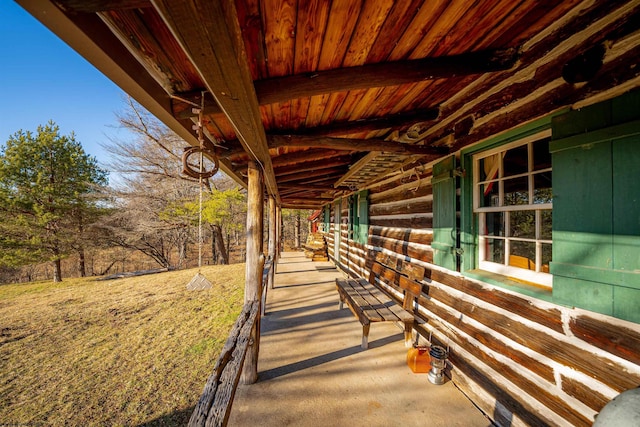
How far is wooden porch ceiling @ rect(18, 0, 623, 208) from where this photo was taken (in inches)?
35.3

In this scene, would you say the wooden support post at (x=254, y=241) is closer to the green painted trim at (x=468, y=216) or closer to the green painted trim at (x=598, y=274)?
the green painted trim at (x=468, y=216)

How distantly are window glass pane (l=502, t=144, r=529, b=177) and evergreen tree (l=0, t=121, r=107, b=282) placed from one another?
17031 mm

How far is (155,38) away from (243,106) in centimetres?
50

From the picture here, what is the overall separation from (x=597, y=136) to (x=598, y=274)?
2.79 ft

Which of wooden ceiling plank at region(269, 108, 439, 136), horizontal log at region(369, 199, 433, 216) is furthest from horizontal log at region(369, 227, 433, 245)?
wooden ceiling plank at region(269, 108, 439, 136)

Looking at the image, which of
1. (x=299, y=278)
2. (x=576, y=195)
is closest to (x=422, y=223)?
(x=576, y=195)

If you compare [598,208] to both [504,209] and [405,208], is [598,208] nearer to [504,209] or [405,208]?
[504,209]

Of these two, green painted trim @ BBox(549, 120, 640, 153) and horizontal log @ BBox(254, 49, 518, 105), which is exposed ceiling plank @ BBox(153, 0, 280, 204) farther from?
green painted trim @ BBox(549, 120, 640, 153)

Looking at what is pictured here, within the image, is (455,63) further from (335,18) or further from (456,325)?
(456,325)

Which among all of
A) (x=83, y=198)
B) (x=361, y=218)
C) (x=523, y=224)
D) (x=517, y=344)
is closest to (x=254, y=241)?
(x=517, y=344)

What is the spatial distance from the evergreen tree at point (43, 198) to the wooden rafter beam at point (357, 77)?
15593 millimetres

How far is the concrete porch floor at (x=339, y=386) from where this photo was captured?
2.28 metres

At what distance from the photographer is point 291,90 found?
1.83m

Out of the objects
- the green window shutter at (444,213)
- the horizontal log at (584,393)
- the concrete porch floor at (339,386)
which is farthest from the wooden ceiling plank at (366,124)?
the concrete porch floor at (339,386)
